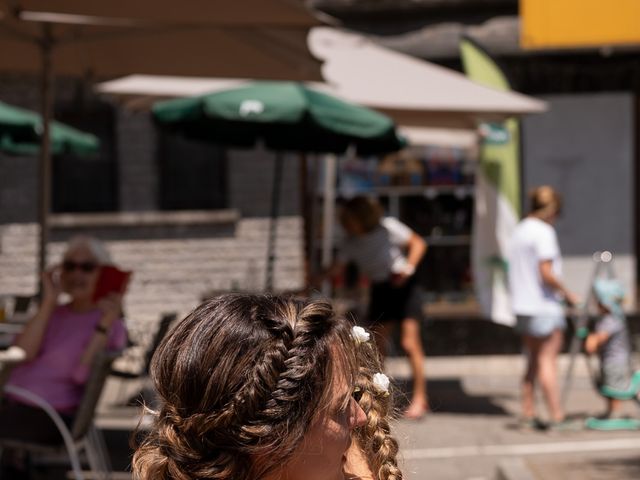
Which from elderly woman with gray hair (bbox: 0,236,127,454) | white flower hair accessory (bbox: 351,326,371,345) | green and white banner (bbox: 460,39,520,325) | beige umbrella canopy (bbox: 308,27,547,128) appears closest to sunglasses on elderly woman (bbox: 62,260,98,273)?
elderly woman with gray hair (bbox: 0,236,127,454)

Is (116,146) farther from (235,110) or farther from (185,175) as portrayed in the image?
(235,110)

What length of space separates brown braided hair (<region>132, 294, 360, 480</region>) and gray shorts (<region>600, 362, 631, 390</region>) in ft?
27.1

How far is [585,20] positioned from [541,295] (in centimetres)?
284

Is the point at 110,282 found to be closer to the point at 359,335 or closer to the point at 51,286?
the point at 51,286

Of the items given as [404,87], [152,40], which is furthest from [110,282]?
[404,87]

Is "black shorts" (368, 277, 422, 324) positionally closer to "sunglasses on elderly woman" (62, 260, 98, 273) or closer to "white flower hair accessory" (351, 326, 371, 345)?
"sunglasses on elderly woman" (62, 260, 98, 273)

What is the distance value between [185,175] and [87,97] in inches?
53.8

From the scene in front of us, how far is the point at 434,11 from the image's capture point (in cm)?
1531

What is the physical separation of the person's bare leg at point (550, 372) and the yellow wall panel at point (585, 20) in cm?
248

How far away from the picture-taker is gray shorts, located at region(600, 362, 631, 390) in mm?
9844

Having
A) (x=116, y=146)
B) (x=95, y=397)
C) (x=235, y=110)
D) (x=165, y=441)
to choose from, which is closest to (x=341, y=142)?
(x=235, y=110)

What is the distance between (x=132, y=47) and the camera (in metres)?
8.64

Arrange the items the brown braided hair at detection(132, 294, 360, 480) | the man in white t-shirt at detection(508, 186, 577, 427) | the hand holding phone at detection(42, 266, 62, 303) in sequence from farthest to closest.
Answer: the man in white t-shirt at detection(508, 186, 577, 427) → the hand holding phone at detection(42, 266, 62, 303) → the brown braided hair at detection(132, 294, 360, 480)

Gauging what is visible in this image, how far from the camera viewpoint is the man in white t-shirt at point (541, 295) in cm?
1001
